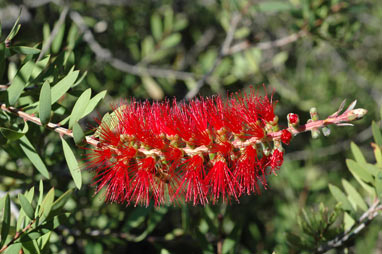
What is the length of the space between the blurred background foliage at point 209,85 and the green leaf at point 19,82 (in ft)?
0.97

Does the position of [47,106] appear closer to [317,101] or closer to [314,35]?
[314,35]

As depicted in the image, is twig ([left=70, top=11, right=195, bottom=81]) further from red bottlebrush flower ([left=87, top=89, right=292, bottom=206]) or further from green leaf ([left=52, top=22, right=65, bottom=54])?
red bottlebrush flower ([left=87, top=89, right=292, bottom=206])

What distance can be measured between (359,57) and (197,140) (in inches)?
165

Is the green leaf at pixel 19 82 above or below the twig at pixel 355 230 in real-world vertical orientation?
above

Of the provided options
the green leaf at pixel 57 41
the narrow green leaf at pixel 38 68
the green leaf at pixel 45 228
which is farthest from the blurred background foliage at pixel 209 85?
the narrow green leaf at pixel 38 68

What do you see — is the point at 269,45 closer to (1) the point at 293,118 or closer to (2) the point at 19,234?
(1) the point at 293,118

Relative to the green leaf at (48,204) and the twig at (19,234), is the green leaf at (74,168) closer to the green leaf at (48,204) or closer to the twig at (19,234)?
the green leaf at (48,204)

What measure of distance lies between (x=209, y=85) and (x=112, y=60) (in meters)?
0.76

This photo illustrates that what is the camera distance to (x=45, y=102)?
1.16m

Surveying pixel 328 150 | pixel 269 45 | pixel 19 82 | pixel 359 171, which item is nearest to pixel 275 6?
pixel 269 45

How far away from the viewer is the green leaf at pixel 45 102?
1149mm

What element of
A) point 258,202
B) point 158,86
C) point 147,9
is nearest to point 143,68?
point 158,86

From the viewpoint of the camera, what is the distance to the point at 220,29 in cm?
450

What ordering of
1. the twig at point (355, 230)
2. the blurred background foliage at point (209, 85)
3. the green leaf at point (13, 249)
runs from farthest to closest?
the blurred background foliage at point (209, 85), the twig at point (355, 230), the green leaf at point (13, 249)
